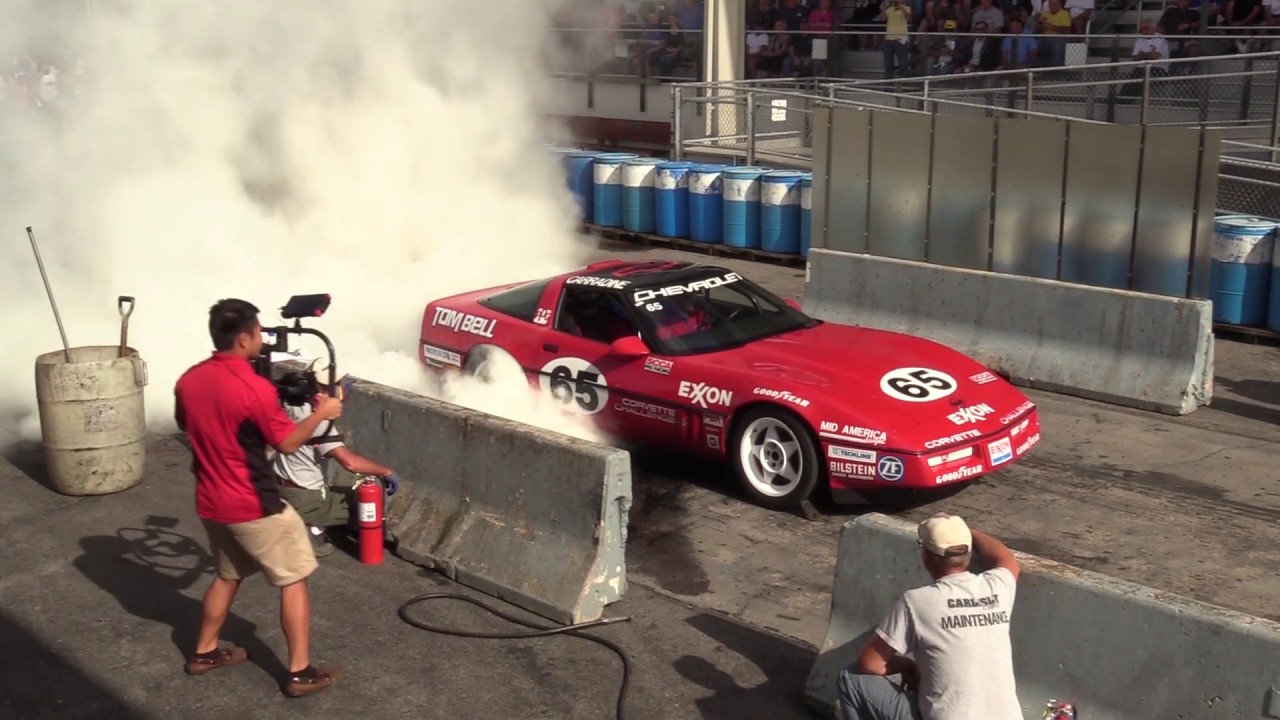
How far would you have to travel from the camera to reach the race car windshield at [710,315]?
7855 millimetres

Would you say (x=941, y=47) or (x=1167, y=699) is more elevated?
(x=941, y=47)

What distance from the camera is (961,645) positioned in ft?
13.2

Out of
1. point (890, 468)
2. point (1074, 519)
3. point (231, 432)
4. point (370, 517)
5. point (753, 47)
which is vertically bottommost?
point (1074, 519)

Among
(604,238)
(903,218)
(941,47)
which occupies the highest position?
(941,47)

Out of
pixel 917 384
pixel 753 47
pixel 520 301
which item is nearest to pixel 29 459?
pixel 520 301

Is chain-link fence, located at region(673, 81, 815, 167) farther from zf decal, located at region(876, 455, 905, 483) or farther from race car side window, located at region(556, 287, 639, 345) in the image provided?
zf decal, located at region(876, 455, 905, 483)

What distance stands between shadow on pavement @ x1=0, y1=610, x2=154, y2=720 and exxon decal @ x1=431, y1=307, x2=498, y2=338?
353cm

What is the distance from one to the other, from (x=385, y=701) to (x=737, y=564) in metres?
2.10

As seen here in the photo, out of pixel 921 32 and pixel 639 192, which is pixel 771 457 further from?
pixel 921 32

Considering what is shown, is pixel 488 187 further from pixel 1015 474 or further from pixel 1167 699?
pixel 1167 699

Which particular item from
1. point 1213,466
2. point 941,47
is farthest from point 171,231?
point 941,47

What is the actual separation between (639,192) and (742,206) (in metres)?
1.70

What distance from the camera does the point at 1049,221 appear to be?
33.7 ft

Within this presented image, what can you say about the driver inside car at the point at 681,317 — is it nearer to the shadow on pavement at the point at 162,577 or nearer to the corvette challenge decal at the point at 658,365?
the corvette challenge decal at the point at 658,365
